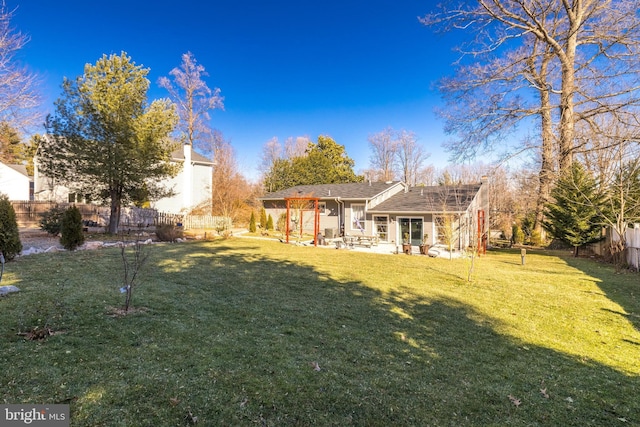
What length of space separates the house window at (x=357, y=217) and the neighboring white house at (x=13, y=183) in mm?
32255

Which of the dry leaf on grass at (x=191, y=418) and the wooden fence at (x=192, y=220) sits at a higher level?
the wooden fence at (x=192, y=220)

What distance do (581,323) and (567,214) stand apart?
12052 mm

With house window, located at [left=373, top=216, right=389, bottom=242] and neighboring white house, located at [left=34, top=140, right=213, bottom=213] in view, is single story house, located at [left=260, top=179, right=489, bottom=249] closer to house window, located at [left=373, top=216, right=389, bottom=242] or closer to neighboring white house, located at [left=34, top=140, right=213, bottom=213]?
house window, located at [left=373, top=216, right=389, bottom=242]

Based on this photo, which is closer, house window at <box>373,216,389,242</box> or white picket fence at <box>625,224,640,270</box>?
white picket fence at <box>625,224,640,270</box>

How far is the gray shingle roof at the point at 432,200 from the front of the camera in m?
17.6

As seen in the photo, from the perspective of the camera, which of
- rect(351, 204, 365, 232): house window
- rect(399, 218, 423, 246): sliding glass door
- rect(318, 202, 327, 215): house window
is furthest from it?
rect(318, 202, 327, 215): house window

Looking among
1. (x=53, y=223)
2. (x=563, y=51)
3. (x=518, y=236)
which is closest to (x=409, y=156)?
(x=518, y=236)

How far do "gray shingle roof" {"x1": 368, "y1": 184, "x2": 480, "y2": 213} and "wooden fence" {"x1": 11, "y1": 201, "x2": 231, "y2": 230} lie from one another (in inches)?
446

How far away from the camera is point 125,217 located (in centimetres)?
2181

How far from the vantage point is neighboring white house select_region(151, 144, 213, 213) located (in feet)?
85.1

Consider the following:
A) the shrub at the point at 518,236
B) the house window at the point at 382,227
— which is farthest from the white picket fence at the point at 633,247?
the house window at the point at 382,227

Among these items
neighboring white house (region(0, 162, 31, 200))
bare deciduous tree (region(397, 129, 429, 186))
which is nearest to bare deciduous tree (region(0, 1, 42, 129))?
neighboring white house (region(0, 162, 31, 200))

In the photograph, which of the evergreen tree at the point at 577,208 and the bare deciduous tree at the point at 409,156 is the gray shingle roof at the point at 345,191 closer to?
the evergreen tree at the point at 577,208

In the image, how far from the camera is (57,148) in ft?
45.2
